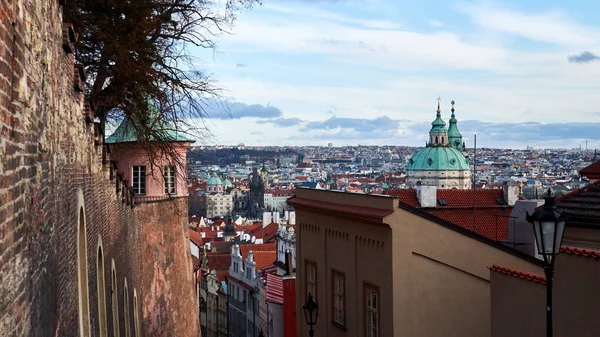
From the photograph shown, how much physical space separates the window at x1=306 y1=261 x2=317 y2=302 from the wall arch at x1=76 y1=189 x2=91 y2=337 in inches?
402

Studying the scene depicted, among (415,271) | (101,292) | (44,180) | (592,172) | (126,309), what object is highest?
(44,180)

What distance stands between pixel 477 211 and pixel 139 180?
10.7 m

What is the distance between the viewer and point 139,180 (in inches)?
1053

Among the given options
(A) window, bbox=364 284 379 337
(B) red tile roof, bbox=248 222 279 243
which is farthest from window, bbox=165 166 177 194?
(B) red tile roof, bbox=248 222 279 243

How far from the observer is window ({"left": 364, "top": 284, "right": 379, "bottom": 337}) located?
16572 mm

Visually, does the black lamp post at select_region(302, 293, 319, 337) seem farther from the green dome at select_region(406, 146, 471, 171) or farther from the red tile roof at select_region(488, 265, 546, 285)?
the green dome at select_region(406, 146, 471, 171)

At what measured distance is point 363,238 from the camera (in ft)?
56.1

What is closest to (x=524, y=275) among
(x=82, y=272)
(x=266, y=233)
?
(x=82, y=272)

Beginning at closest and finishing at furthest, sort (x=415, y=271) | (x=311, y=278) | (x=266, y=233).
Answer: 1. (x=415, y=271)
2. (x=311, y=278)
3. (x=266, y=233)

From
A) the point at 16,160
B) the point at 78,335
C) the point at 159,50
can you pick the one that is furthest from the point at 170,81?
the point at 16,160

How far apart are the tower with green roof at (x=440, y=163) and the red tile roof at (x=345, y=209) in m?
155

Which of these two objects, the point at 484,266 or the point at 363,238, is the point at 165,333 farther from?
the point at 484,266

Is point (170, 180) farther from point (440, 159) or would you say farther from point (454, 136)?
point (454, 136)

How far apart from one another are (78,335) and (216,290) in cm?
7496
